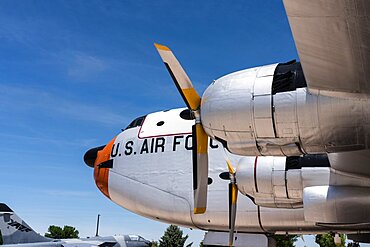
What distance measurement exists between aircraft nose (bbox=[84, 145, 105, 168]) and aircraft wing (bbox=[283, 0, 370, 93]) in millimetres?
11884

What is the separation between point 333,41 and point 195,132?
10.4ft

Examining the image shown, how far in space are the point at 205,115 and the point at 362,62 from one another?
90.5 inches

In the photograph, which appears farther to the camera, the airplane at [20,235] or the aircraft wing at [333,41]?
the airplane at [20,235]

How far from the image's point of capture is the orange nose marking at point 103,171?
1444cm

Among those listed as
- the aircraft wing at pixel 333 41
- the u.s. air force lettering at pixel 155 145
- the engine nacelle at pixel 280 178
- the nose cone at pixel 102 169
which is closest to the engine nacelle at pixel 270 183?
the engine nacelle at pixel 280 178

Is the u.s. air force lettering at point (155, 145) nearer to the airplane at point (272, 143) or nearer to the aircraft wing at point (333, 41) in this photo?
the airplane at point (272, 143)

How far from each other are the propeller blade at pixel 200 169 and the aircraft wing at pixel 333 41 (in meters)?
2.49

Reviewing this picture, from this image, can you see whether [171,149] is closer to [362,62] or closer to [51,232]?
[362,62]

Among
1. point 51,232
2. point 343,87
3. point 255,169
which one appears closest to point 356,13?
point 343,87

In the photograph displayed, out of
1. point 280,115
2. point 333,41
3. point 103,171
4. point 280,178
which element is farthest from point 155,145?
point 333,41

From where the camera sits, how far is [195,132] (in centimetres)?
678

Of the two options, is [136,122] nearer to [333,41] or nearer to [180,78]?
[180,78]

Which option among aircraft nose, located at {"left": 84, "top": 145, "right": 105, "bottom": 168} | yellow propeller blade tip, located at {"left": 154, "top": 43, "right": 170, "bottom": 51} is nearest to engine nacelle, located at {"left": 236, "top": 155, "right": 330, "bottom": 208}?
yellow propeller blade tip, located at {"left": 154, "top": 43, "right": 170, "bottom": 51}

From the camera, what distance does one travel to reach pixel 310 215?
27.0ft
